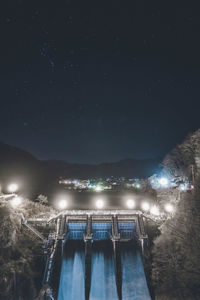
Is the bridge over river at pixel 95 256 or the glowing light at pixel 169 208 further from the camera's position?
the glowing light at pixel 169 208

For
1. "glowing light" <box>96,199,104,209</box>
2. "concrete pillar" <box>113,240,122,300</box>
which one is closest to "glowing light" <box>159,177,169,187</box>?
"concrete pillar" <box>113,240,122,300</box>

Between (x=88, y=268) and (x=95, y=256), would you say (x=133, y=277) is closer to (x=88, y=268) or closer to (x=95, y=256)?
(x=95, y=256)

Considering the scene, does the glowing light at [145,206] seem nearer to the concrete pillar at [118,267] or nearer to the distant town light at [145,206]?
the distant town light at [145,206]

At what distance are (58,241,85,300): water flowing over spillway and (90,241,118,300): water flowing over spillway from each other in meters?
1.50

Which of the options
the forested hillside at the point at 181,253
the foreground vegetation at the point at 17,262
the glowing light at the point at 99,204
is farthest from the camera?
the glowing light at the point at 99,204

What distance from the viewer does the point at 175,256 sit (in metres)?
15.2

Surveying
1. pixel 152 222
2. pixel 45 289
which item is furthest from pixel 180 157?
pixel 45 289

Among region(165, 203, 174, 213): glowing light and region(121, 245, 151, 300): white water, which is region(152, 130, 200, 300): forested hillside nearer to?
region(121, 245, 151, 300): white water

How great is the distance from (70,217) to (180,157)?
1978 cm

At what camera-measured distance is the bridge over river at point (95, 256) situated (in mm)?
17281

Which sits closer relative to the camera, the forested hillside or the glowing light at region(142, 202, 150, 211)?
the forested hillside

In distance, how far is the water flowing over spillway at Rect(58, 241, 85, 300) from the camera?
17.2 m

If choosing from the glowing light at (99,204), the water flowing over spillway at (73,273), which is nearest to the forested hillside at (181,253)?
the water flowing over spillway at (73,273)

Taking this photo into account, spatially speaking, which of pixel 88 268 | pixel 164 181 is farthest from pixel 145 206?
pixel 88 268
